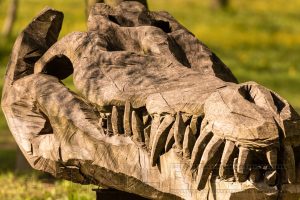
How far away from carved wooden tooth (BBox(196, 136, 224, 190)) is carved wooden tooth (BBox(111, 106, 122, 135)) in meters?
0.90

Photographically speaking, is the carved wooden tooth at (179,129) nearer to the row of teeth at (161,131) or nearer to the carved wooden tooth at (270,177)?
the row of teeth at (161,131)

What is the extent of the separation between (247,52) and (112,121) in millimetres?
17305

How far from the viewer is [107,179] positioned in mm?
6332

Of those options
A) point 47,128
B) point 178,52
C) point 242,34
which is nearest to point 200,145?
point 178,52

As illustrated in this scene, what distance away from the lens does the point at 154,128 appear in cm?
586

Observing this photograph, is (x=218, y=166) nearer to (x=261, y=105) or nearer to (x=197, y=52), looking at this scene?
(x=261, y=105)

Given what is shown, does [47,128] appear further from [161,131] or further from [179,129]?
[179,129]

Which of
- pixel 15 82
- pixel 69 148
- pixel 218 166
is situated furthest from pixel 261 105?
pixel 15 82

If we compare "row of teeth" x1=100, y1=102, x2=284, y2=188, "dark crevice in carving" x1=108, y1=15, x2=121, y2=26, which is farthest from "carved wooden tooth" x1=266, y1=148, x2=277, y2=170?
"dark crevice in carving" x1=108, y1=15, x2=121, y2=26

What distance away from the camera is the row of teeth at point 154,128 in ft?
18.3

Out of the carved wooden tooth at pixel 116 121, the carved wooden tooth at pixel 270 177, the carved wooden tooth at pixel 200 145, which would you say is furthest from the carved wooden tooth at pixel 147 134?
the carved wooden tooth at pixel 270 177

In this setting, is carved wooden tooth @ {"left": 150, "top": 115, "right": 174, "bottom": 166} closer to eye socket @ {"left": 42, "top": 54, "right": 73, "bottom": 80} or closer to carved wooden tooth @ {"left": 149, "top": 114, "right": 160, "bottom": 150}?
carved wooden tooth @ {"left": 149, "top": 114, "right": 160, "bottom": 150}

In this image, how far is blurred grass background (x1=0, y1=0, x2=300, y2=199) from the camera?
19469mm

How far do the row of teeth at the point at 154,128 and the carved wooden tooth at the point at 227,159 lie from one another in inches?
11.4
